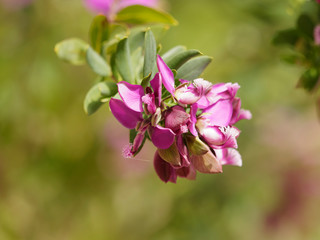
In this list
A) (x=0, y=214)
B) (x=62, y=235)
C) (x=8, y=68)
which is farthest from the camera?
(x=62, y=235)

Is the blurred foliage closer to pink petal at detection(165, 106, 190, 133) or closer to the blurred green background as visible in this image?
pink petal at detection(165, 106, 190, 133)

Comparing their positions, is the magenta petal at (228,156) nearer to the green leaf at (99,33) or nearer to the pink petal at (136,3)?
the green leaf at (99,33)

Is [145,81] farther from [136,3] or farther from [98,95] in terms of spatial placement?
[136,3]

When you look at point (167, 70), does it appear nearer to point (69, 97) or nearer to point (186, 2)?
point (69, 97)

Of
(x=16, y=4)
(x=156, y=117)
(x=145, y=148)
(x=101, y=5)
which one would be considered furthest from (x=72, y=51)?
(x=145, y=148)

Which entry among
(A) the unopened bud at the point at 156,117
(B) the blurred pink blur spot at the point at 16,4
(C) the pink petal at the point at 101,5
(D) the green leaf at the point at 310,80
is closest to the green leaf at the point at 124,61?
(A) the unopened bud at the point at 156,117

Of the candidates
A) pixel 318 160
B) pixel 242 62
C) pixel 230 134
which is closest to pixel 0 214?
pixel 242 62
